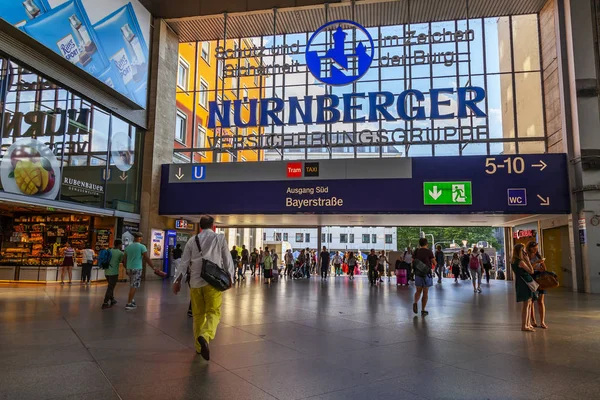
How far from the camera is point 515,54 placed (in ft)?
65.3

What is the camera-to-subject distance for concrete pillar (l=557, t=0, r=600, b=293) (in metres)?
14.8

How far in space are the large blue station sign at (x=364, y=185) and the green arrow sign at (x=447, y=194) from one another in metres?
0.09

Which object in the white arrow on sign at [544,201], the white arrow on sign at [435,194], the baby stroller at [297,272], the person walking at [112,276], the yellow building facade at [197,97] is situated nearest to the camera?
the person walking at [112,276]

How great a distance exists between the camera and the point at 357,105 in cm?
1811

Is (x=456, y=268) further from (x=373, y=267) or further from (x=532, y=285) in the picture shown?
(x=532, y=285)

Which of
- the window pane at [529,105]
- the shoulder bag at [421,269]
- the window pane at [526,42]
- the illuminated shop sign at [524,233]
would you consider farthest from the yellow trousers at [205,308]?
the window pane at [526,42]

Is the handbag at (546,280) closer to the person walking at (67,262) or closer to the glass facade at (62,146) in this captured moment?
the glass facade at (62,146)

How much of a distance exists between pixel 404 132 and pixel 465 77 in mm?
4443

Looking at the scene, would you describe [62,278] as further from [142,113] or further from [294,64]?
[294,64]

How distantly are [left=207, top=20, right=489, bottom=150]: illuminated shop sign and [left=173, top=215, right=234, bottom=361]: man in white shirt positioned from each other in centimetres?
1344

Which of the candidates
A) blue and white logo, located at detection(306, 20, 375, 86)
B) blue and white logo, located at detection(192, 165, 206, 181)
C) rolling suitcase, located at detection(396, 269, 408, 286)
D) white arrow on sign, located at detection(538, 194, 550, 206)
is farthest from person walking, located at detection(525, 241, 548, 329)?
blue and white logo, located at detection(192, 165, 206, 181)

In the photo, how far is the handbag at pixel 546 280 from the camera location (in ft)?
23.6

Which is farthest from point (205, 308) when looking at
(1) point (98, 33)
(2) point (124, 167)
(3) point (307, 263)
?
(3) point (307, 263)

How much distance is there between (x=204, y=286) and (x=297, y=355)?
142 centimetres
